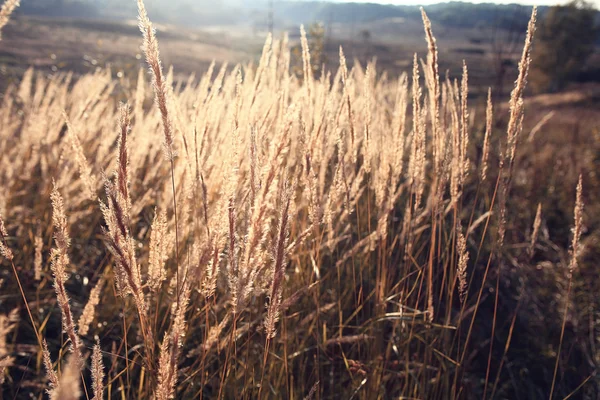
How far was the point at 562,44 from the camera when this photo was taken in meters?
40.7

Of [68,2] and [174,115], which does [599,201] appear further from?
[68,2]

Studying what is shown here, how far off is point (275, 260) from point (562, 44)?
157ft

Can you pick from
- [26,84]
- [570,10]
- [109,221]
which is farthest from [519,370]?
[570,10]

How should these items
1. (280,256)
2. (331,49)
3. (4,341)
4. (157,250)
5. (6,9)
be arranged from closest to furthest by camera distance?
(280,256), (157,250), (4,341), (6,9), (331,49)

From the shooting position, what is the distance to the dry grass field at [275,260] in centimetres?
→ 101

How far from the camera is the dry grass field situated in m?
1.01

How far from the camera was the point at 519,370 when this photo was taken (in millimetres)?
2561

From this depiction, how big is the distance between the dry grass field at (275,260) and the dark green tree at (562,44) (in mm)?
43502

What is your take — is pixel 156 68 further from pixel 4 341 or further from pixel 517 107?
pixel 517 107

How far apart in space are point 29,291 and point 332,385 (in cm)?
153

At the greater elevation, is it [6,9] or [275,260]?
[6,9]

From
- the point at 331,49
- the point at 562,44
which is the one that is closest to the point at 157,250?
the point at 562,44

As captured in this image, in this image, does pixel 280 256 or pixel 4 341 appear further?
pixel 4 341

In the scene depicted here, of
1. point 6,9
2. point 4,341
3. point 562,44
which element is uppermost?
point 562,44
